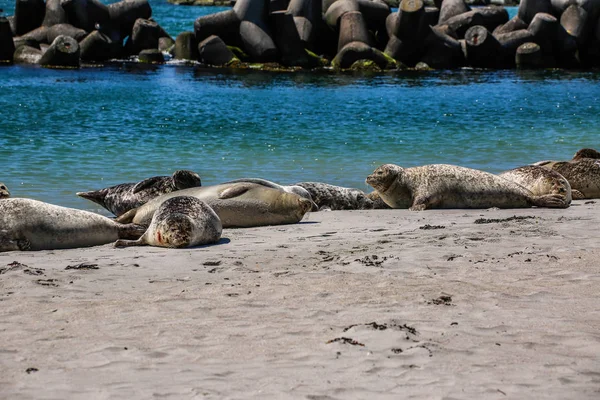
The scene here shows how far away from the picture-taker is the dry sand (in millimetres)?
4027

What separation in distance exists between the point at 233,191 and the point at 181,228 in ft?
5.26

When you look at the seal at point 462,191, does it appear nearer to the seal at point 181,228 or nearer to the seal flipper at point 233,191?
the seal flipper at point 233,191

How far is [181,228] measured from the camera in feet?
24.7

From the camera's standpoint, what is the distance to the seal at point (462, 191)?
10.0m

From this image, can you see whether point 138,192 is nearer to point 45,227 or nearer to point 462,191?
point 45,227

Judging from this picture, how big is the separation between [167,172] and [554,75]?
75.1 feet

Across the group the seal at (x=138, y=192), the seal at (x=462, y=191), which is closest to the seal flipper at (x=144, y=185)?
the seal at (x=138, y=192)

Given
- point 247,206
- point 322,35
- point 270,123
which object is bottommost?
point 270,123

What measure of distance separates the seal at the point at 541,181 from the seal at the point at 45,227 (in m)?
4.97

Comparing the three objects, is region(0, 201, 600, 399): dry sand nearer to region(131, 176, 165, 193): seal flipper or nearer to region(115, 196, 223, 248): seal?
region(115, 196, 223, 248): seal

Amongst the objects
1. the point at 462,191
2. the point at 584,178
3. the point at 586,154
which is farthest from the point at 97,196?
the point at 586,154

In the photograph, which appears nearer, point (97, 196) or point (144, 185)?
point (144, 185)

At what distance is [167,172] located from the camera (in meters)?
14.4

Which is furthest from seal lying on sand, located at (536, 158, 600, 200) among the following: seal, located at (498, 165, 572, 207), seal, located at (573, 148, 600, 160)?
seal, located at (573, 148, 600, 160)
